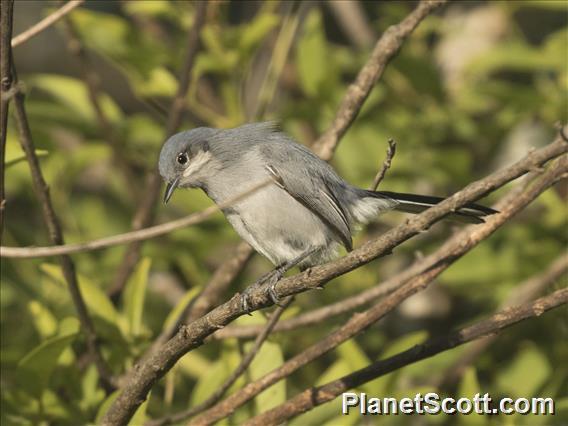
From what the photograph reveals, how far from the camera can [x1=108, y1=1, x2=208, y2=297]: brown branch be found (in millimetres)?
3348

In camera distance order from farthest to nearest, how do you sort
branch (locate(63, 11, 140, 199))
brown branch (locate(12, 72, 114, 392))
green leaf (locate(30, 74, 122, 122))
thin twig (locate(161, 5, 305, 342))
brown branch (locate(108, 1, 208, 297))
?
green leaf (locate(30, 74, 122, 122)) → branch (locate(63, 11, 140, 199)) → brown branch (locate(108, 1, 208, 297)) → thin twig (locate(161, 5, 305, 342)) → brown branch (locate(12, 72, 114, 392))

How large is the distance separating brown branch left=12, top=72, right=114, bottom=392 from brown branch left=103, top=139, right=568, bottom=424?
2.10 feet

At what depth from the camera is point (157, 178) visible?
3488mm

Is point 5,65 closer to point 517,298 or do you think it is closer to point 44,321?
point 44,321

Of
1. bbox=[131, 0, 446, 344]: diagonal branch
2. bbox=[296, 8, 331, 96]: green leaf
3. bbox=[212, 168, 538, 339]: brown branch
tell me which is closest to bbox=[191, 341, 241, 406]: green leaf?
bbox=[212, 168, 538, 339]: brown branch

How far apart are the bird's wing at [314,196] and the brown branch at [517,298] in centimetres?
81

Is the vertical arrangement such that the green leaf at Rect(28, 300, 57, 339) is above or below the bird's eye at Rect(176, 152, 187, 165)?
below

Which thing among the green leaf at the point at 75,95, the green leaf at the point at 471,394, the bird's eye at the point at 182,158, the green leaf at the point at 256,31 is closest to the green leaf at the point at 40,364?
the bird's eye at the point at 182,158

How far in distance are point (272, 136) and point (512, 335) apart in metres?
1.47

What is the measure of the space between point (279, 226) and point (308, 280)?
94cm

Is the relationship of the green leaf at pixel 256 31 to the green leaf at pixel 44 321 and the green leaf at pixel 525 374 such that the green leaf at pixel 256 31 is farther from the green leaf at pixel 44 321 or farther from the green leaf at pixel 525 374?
the green leaf at pixel 525 374

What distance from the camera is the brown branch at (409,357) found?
7.69 ft

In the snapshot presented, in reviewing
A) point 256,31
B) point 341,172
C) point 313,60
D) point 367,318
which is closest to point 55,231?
point 367,318

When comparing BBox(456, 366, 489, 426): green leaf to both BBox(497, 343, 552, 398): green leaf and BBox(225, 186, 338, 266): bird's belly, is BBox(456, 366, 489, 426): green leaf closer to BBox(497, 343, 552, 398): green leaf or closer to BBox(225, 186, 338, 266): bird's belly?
BBox(497, 343, 552, 398): green leaf
